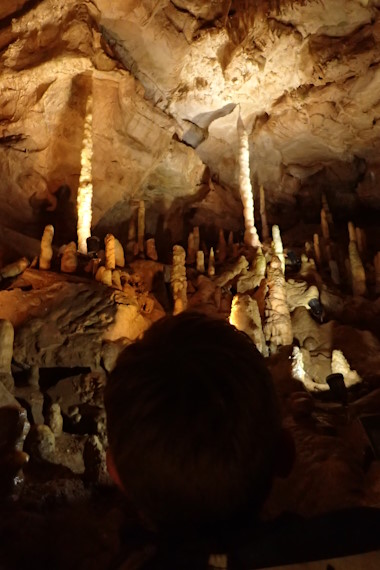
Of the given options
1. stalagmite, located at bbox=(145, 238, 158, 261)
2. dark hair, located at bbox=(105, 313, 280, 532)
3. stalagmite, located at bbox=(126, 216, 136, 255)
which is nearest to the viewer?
dark hair, located at bbox=(105, 313, 280, 532)

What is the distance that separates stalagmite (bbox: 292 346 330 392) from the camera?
8.00 metres

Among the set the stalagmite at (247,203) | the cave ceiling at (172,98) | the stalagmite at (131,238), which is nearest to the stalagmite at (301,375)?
the stalagmite at (247,203)

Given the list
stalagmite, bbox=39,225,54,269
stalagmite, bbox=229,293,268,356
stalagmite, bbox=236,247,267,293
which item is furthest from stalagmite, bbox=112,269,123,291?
stalagmite, bbox=236,247,267,293

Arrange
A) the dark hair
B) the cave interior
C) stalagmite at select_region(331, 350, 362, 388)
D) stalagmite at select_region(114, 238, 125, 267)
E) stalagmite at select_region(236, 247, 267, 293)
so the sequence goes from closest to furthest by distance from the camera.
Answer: the dark hair
the cave interior
stalagmite at select_region(331, 350, 362, 388)
stalagmite at select_region(114, 238, 125, 267)
stalagmite at select_region(236, 247, 267, 293)

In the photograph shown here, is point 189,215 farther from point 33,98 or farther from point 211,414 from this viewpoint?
point 211,414

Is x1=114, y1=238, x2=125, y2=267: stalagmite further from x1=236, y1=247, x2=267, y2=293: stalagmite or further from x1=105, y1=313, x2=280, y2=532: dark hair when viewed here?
x1=105, y1=313, x2=280, y2=532: dark hair

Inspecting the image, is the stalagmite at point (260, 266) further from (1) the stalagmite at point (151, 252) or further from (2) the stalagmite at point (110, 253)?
(2) the stalagmite at point (110, 253)

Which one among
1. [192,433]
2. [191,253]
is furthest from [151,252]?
[192,433]

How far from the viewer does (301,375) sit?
803 cm

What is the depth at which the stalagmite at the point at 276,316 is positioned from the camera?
9.77m

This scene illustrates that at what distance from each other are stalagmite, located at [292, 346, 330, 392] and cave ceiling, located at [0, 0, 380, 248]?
8.78m

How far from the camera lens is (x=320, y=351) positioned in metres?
9.98

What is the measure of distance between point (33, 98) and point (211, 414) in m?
12.7

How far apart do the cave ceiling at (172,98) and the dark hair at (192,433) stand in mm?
11780
